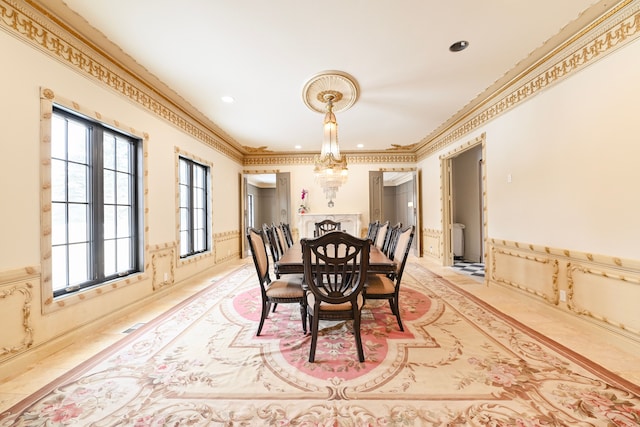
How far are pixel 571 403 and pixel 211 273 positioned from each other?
4.87 metres

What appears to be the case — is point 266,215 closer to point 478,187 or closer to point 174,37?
point 478,187

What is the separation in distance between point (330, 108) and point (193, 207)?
2955mm

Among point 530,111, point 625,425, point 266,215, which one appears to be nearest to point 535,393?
point 625,425

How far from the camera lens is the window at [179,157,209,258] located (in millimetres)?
4234

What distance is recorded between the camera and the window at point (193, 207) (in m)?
4.23

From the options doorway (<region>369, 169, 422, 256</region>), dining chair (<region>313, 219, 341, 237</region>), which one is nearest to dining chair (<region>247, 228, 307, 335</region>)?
dining chair (<region>313, 219, 341, 237</region>)

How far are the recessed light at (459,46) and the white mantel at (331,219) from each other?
442cm

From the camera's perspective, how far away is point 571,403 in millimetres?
1457

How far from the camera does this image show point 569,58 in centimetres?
245

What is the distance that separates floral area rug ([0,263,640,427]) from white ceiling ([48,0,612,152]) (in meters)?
2.77

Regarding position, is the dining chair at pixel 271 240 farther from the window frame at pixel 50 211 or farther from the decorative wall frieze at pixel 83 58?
the decorative wall frieze at pixel 83 58

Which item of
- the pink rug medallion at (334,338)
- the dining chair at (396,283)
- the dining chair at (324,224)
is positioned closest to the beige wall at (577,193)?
the pink rug medallion at (334,338)

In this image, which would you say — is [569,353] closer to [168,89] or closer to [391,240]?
[391,240]

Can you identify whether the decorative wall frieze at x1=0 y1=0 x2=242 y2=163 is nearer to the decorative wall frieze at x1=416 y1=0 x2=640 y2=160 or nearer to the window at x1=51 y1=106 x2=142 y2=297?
the window at x1=51 y1=106 x2=142 y2=297
